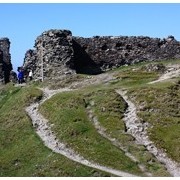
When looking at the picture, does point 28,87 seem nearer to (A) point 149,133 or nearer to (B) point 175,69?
(B) point 175,69

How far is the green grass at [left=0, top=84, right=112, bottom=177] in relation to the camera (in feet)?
167

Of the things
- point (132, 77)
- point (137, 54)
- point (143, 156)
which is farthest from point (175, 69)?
point (143, 156)

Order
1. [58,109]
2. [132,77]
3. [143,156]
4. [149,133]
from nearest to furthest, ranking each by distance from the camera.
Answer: [143,156] < [149,133] < [58,109] < [132,77]

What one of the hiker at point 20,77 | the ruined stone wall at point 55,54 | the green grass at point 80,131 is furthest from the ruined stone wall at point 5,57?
the green grass at point 80,131

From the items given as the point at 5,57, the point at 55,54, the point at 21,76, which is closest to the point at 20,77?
the point at 21,76

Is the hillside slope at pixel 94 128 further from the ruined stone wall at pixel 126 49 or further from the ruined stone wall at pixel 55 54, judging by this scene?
the ruined stone wall at pixel 126 49

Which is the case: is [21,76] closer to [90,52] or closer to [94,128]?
[90,52]

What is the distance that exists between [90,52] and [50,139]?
34.7m

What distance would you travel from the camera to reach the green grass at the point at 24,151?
5097 centimetres

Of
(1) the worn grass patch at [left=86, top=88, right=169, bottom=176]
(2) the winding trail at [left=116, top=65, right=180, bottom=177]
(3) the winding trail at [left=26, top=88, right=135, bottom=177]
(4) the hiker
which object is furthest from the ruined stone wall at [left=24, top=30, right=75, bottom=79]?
(2) the winding trail at [left=116, top=65, right=180, bottom=177]

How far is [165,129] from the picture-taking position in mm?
58906

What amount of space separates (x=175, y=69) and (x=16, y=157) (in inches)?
1274

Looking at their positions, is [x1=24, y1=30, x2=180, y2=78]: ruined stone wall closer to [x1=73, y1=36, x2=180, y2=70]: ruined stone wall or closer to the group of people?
[x1=73, y1=36, x2=180, y2=70]: ruined stone wall

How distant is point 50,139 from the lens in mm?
59688
